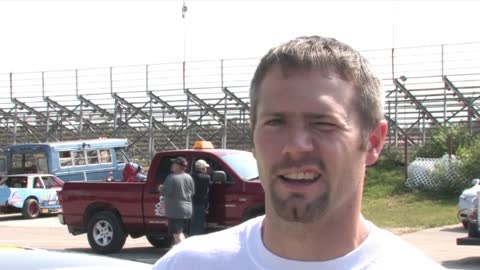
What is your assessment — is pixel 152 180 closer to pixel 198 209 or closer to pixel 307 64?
pixel 198 209

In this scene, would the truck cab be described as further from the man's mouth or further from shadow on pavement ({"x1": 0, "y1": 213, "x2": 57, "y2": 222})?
shadow on pavement ({"x1": 0, "y1": 213, "x2": 57, "y2": 222})

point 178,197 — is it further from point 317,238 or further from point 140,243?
point 317,238

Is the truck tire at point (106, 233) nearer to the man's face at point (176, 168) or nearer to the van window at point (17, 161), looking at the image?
the man's face at point (176, 168)

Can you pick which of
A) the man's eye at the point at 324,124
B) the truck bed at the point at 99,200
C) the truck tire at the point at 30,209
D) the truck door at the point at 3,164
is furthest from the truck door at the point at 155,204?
the truck door at the point at 3,164

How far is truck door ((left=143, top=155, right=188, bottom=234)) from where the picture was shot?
568 inches

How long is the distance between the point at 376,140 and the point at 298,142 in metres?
0.30

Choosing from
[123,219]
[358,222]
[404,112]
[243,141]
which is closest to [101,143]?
[243,141]

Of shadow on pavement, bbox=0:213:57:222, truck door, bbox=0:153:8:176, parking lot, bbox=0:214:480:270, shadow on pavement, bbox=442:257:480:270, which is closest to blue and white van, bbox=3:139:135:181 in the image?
truck door, bbox=0:153:8:176

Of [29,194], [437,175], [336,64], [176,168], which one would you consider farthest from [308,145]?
[29,194]

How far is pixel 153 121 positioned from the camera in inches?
1479

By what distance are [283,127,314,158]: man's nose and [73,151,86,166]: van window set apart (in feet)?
92.8

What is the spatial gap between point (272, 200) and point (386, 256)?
35 cm

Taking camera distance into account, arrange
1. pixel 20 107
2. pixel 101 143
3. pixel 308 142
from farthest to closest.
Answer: pixel 20 107, pixel 101 143, pixel 308 142

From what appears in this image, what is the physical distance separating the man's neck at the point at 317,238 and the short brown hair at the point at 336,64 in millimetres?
260
